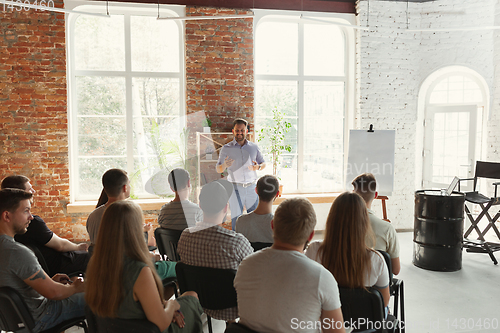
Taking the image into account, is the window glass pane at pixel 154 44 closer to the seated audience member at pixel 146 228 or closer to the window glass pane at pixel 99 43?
the window glass pane at pixel 99 43

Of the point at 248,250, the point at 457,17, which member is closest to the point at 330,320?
the point at 248,250

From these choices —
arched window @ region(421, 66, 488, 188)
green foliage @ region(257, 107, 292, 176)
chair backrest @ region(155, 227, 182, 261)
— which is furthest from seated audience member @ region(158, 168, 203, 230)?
arched window @ region(421, 66, 488, 188)

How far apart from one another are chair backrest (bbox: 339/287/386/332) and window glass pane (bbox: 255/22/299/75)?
489cm

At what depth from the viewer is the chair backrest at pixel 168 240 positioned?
2.84 meters

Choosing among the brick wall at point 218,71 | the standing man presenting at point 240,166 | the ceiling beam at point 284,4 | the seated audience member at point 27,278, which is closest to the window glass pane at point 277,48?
the ceiling beam at point 284,4

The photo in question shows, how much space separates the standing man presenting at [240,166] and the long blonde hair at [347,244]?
3.10m

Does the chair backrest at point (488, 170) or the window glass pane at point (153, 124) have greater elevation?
the window glass pane at point (153, 124)

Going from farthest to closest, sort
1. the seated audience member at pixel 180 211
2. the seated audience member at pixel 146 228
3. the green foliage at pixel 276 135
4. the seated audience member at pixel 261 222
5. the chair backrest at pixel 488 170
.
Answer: the green foliage at pixel 276 135
the chair backrest at pixel 488 170
the seated audience member at pixel 146 228
the seated audience member at pixel 180 211
the seated audience member at pixel 261 222

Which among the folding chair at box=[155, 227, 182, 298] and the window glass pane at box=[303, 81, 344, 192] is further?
the window glass pane at box=[303, 81, 344, 192]

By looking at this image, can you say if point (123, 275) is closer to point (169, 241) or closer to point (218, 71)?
point (169, 241)

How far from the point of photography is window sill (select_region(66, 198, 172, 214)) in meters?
5.37

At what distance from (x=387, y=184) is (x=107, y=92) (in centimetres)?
450

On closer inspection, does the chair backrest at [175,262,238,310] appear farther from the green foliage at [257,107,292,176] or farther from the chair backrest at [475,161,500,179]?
the chair backrest at [475,161,500,179]

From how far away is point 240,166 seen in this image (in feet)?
17.2
